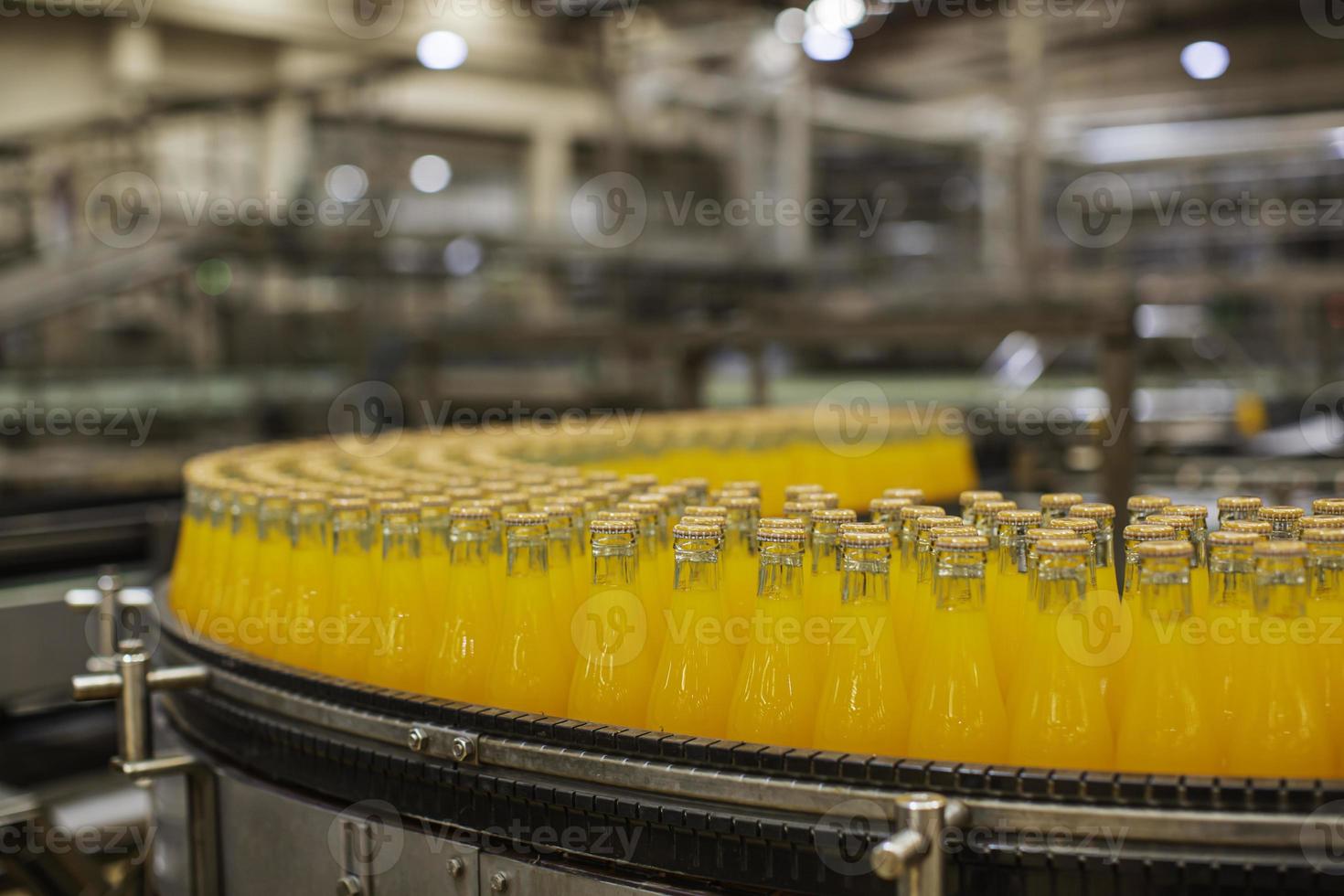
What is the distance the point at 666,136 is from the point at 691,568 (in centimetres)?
682

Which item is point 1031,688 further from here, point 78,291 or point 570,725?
point 78,291

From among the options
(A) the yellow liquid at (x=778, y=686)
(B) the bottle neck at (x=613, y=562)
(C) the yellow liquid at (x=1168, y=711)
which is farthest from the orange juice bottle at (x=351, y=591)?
(C) the yellow liquid at (x=1168, y=711)

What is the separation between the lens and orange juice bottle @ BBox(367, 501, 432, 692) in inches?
53.6

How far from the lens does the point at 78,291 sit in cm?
399

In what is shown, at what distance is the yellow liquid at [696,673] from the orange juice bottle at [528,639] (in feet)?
0.44

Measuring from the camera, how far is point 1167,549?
0.97 meters

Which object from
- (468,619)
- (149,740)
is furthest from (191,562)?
(468,619)

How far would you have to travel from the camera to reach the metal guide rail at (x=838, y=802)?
86cm

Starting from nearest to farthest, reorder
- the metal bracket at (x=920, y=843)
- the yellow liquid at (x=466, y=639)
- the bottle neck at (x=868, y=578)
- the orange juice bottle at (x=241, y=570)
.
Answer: the metal bracket at (x=920, y=843)
the bottle neck at (x=868, y=578)
the yellow liquid at (x=466, y=639)
the orange juice bottle at (x=241, y=570)

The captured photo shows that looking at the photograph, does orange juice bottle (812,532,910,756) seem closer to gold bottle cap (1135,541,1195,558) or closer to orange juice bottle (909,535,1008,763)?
orange juice bottle (909,535,1008,763)

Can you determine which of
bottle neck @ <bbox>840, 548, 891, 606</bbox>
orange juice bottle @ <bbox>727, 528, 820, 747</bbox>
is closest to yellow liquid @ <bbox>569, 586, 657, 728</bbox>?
orange juice bottle @ <bbox>727, 528, 820, 747</bbox>

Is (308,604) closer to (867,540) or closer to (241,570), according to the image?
(241,570)

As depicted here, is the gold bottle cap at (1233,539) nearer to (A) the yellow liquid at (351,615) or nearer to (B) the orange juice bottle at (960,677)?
(B) the orange juice bottle at (960,677)

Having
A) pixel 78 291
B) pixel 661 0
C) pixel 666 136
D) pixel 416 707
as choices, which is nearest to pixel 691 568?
pixel 416 707
